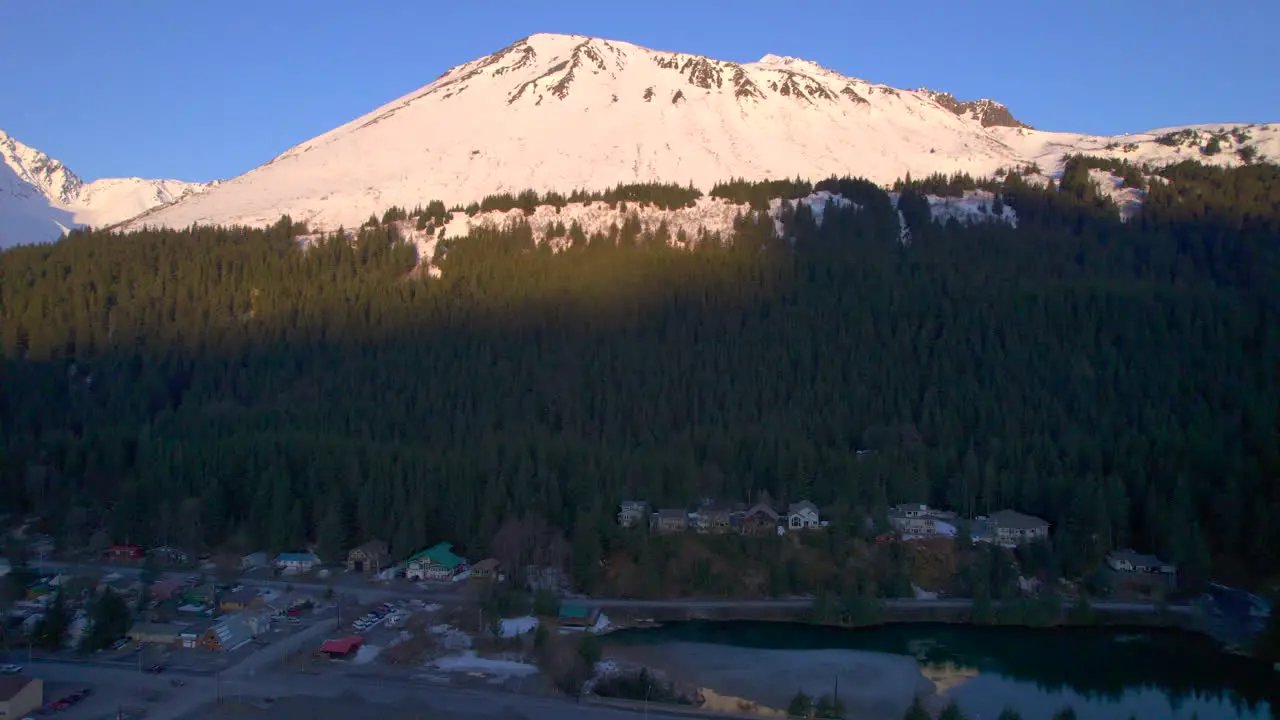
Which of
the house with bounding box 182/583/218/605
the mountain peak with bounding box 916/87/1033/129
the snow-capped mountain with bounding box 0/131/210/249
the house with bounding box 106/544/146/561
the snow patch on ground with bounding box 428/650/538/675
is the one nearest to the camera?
the snow patch on ground with bounding box 428/650/538/675

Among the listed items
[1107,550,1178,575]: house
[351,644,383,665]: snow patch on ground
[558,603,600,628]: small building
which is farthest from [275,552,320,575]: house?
[1107,550,1178,575]: house

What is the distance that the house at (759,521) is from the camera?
33.2 metres

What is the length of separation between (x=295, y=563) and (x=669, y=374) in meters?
21.8

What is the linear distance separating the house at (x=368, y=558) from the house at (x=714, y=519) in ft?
38.5

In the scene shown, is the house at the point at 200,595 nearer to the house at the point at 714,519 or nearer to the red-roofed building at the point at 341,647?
the red-roofed building at the point at 341,647

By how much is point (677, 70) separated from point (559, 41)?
55.5 ft

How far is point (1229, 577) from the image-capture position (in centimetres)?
3105

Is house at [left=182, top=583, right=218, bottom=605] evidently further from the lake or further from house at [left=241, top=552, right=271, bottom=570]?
the lake

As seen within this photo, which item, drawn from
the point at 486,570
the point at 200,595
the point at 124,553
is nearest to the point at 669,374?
the point at 486,570

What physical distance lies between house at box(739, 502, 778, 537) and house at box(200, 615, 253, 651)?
55.5ft

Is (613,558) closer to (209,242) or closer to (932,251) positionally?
(932,251)

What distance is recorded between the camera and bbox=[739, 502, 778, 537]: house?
33219mm

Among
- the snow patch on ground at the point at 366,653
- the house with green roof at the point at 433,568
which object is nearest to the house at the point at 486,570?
the house with green roof at the point at 433,568

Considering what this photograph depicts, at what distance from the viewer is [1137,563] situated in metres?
31.5
